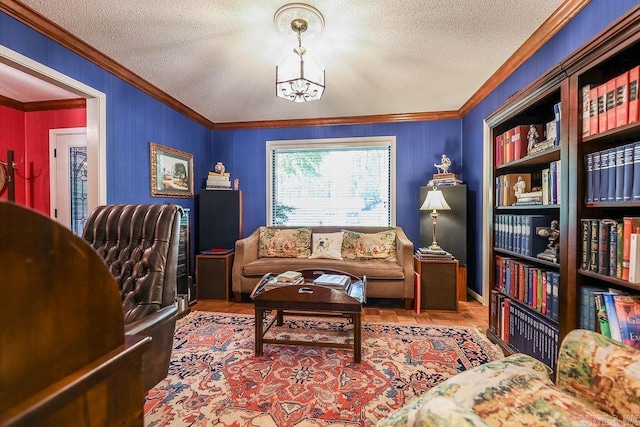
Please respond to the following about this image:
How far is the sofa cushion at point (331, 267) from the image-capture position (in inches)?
127

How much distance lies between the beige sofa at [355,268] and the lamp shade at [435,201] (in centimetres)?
49

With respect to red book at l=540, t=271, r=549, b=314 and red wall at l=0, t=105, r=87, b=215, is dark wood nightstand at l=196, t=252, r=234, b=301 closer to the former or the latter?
red wall at l=0, t=105, r=87, b=215

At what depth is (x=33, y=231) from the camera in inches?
18.1

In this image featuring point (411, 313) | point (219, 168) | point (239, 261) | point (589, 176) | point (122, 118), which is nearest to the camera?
point (589, 176)

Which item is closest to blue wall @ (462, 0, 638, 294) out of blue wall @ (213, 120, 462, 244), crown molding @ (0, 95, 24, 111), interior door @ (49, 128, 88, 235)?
blue wall @ (213, 120, 462, 244)

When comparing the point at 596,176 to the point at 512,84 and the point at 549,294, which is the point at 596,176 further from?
the point at 512,84

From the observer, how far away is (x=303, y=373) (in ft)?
6.44

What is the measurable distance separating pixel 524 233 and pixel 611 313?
2.34 feet

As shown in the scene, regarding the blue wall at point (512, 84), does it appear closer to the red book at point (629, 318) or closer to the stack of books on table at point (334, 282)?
the red book at point (629, 318)

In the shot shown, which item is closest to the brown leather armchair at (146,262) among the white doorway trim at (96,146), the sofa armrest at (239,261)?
the white doorway trim at (96,146)

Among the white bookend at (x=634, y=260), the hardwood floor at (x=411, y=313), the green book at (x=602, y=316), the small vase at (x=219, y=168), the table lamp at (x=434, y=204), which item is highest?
the small vase at (x=219, y=168)


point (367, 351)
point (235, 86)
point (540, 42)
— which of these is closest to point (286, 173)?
point (235, 86)

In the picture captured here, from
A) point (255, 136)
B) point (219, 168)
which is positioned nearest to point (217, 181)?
point (219, 168)

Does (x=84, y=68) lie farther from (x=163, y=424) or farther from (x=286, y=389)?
(x=286, y=389)
